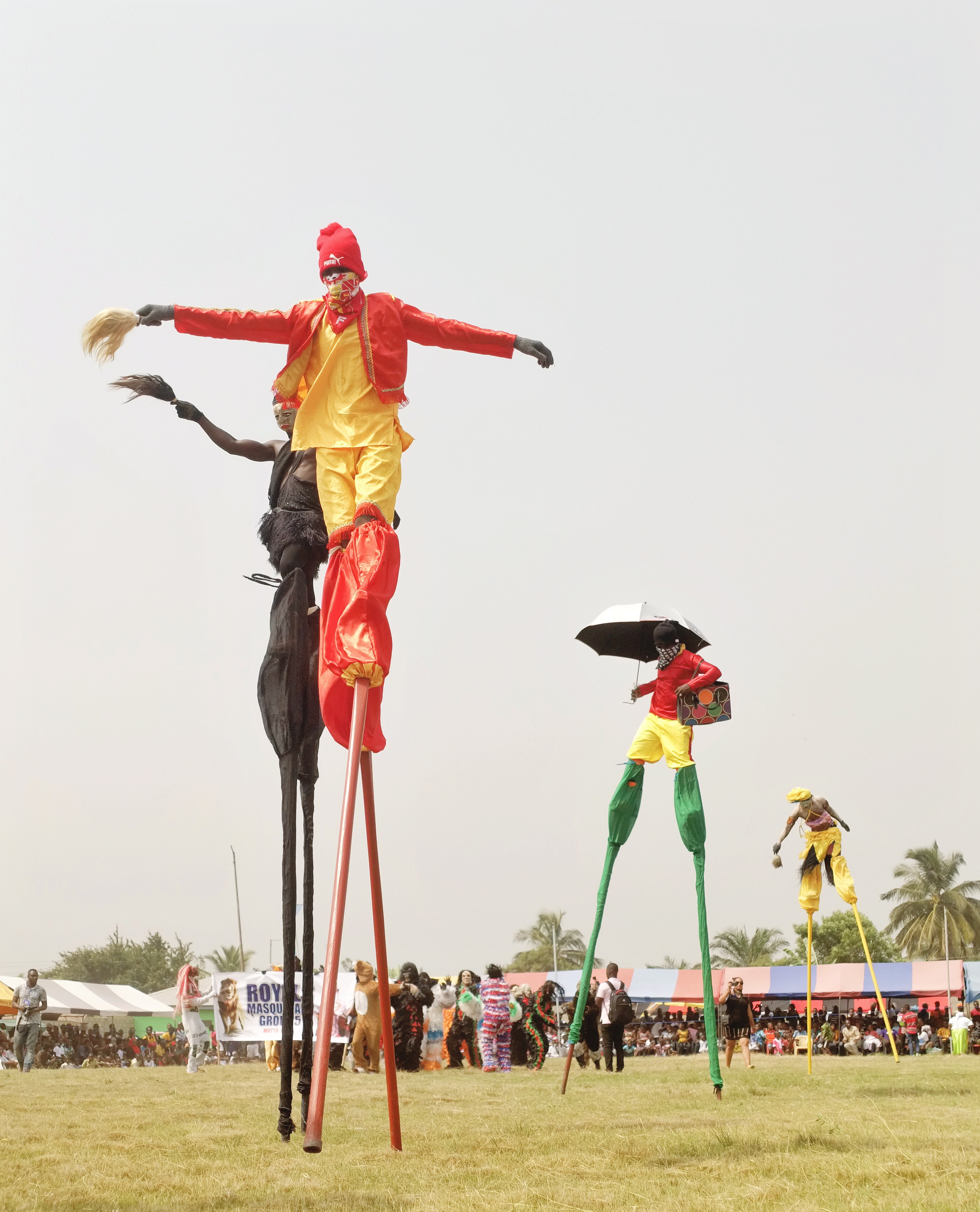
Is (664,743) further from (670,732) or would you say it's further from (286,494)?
(286,494)

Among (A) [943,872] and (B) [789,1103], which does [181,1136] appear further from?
(A) [943,872]

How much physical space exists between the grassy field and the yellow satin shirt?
3242 mm

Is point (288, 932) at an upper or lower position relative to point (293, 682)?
lower

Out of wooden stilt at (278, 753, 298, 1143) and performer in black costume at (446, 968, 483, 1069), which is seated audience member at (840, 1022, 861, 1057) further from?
wooden stilt at (278, 753, 298, 1143)

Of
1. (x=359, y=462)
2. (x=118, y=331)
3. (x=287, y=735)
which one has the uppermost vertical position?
(x=118, y=331)

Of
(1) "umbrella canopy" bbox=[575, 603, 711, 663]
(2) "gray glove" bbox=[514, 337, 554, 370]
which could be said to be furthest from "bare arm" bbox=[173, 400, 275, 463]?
(1) "umbrella canopy" bbox=[575, 603, 711, 663]

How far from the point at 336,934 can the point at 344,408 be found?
8.36ft

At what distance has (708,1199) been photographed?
413cm

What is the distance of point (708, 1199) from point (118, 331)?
15.2ft

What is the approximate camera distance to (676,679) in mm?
→ 9930

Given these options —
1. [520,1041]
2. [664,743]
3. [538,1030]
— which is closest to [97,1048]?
[520,1041]

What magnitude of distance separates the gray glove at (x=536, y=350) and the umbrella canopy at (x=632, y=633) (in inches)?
182

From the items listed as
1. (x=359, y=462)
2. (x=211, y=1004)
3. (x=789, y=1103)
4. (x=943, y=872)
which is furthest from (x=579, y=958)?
(x=359, y=462)

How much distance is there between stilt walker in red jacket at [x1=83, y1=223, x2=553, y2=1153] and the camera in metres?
5.26
